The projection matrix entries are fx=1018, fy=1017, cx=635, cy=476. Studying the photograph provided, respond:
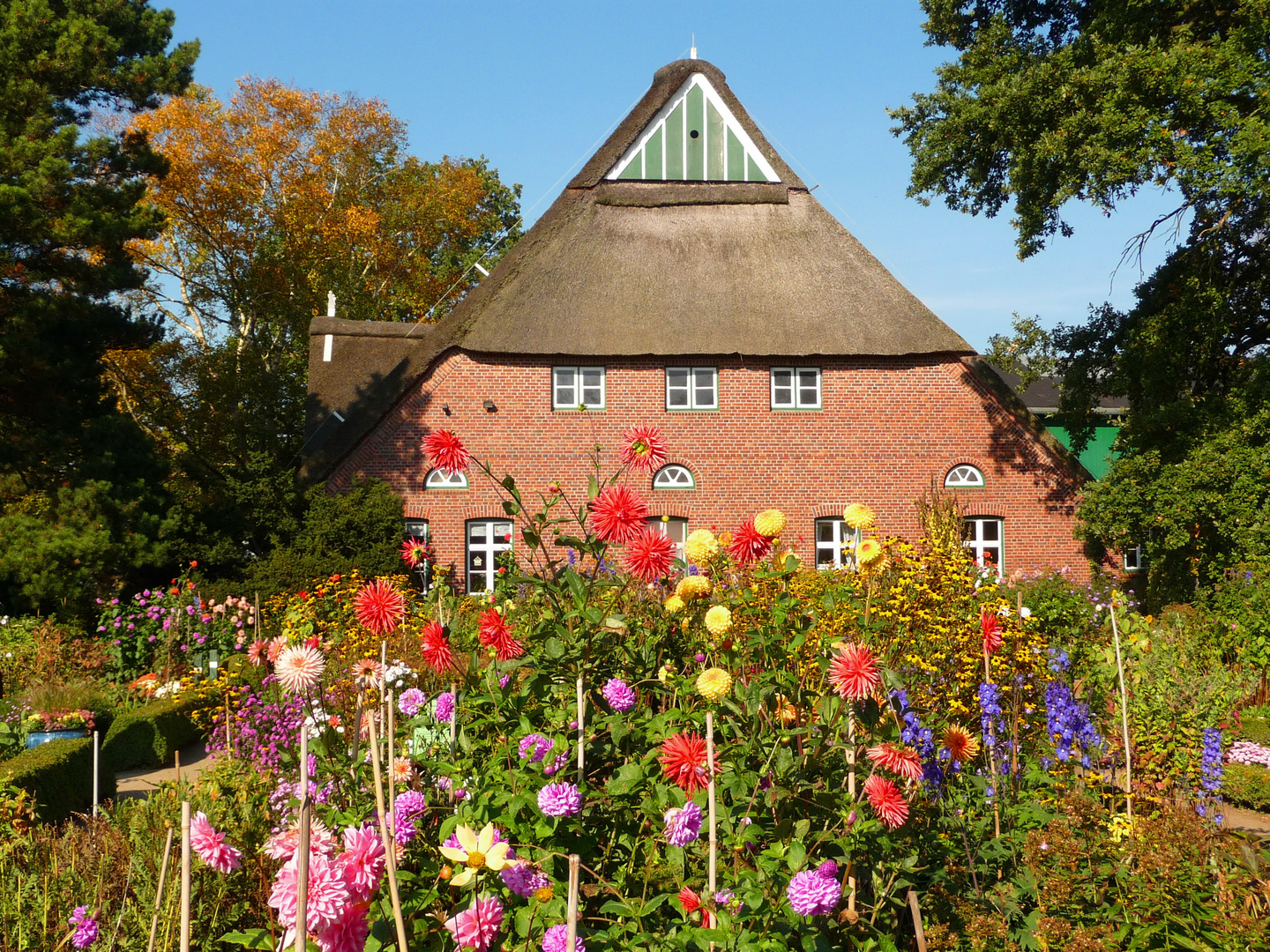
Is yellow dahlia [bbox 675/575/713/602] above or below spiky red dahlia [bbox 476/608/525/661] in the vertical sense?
above

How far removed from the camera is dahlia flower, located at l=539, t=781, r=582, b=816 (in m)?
2.46

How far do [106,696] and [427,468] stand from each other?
7885mm

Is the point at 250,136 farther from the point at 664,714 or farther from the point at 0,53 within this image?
the point at 664,714

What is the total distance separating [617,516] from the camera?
3.02m

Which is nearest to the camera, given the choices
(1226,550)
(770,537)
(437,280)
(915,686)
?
(770,537)

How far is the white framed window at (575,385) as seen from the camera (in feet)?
53.7

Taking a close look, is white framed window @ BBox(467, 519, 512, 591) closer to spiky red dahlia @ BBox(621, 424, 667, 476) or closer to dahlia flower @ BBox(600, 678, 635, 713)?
spiky red dahlia @ BBox(621, 424, 667, 476)

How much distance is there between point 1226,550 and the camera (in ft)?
40.9

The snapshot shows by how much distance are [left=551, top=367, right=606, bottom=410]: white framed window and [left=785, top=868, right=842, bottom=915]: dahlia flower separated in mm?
14218

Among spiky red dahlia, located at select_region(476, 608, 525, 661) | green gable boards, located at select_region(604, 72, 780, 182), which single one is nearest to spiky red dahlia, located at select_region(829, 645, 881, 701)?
→ spiky red dahlia, located at select_region(476, 608, 525, 661)

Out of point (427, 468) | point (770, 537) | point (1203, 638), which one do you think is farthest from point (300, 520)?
point (770, 537)

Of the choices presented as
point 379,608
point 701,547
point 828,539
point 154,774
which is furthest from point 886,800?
point 828,539

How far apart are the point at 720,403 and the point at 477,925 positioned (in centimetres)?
1463

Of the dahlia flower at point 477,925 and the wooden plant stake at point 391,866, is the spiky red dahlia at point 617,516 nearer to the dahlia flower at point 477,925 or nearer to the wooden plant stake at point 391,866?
the wooden plant stake at point 391,866
